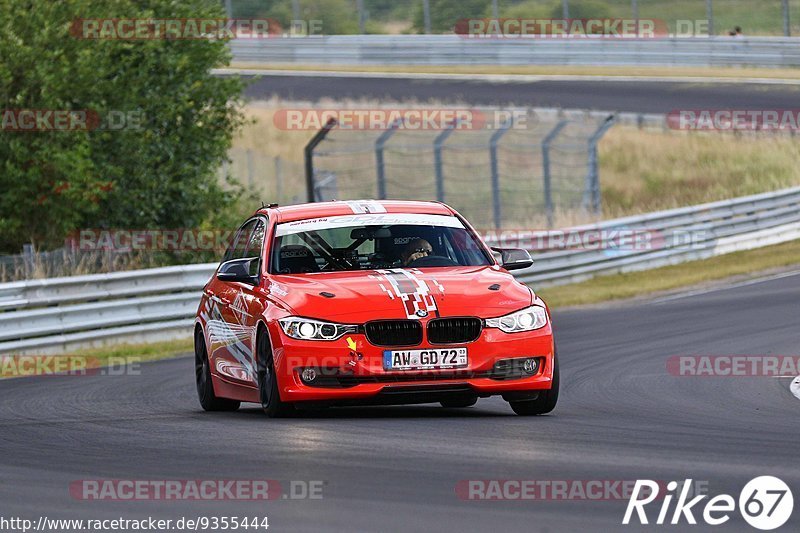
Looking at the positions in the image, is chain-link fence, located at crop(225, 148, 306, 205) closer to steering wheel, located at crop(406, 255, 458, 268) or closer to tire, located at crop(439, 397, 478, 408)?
tire, located at crop(439, 397, 478, 408)

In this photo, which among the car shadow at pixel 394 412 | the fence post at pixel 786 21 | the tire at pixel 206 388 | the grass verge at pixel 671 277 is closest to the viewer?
the car shadow at pixel 394 412

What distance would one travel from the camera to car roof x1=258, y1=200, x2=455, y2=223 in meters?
11.5

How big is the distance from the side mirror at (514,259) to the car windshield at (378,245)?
15 centimetres

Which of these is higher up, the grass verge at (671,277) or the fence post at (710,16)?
the fence post at (710,16)

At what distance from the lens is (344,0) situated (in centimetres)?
4712

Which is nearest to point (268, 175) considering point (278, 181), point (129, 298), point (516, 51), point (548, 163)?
point (278, 181)

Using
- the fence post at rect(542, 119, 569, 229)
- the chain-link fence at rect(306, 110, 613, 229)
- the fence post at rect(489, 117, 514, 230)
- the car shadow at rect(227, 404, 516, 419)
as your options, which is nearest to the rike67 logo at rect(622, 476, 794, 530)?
the car shadow at rect(227, 404, 516, 419)

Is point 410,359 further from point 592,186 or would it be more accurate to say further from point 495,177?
point 592,186

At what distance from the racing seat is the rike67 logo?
4.31m

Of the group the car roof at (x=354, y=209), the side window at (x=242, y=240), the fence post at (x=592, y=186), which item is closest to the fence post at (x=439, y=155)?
the fence post at (x=592, y=186)

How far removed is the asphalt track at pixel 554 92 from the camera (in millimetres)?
39781

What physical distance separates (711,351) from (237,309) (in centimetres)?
589

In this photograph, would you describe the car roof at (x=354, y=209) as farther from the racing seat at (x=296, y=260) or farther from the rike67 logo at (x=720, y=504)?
the rike67 logo at (x=720, y=504)

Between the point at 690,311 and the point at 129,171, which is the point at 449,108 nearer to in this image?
the point at 129,171
